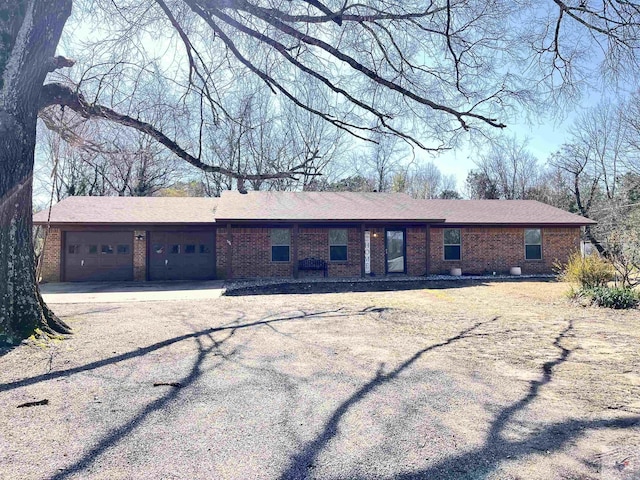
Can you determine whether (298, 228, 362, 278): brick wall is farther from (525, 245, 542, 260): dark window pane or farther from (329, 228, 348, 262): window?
(525, 245, 542, 260): dark window pane

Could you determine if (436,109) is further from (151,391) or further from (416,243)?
(416,243)

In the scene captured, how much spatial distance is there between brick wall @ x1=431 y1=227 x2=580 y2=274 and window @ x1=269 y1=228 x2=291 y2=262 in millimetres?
6021

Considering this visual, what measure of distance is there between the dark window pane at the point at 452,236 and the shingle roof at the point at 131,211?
31.0ft

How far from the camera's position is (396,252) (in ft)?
51.9

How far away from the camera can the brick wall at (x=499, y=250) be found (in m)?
16.2

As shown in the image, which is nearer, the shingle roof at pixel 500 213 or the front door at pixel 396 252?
the front door at pixel 396 252

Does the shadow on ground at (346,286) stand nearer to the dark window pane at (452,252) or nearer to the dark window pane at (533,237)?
the dark window pane at (452,252)

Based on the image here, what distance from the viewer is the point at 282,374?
4.02 meters

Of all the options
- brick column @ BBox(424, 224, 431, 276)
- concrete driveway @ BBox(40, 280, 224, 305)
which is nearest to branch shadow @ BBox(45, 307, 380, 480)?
concrete driveway @ BBox(40, 280, 224, 305)

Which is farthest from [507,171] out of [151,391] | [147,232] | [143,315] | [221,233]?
[151,391]

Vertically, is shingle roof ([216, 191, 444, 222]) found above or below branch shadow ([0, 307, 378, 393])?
above

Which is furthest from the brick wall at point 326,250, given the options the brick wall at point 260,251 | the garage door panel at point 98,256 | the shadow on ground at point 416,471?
the shadow on ground at point 416,471

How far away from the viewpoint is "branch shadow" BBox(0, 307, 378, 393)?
3682mm

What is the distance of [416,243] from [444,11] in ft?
36.6
